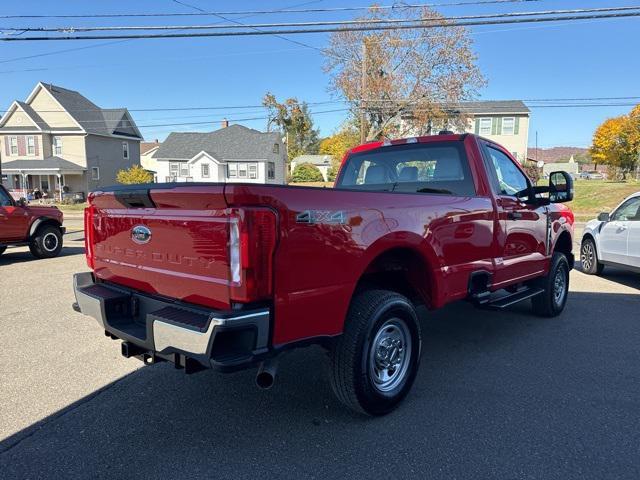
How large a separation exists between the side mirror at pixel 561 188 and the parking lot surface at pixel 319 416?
154cm

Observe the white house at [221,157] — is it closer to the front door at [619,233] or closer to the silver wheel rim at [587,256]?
the silver wheel rim at [587,256]

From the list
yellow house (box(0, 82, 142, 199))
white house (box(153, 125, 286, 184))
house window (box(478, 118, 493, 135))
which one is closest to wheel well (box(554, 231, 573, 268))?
yellow house (box(0, 82, 142, 199))

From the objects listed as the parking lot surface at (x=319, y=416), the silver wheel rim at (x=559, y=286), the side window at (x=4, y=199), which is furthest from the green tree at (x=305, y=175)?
the parking lot surface at (x=319, y=416)

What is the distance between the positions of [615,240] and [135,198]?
8.21 metres

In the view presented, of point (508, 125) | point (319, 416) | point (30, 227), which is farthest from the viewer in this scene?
point (508, 125)

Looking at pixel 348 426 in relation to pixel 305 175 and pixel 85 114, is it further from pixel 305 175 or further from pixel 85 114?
pixel 305 175

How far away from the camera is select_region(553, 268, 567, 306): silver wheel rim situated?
6.07m

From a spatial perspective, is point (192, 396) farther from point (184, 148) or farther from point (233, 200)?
point (184, 148)

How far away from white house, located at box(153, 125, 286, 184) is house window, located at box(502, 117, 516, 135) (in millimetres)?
22070

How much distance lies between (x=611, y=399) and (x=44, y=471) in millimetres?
3991

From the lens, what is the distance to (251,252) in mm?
2490

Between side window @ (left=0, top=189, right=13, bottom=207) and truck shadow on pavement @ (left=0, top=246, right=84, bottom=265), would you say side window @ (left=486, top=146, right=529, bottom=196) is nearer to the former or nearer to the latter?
side window @ (left=0, top=189, right=13, bottom=207)

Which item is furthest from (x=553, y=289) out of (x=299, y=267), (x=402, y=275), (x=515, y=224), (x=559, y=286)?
(x=299, y=267)

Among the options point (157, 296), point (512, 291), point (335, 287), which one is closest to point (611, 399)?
point (512, 291)
